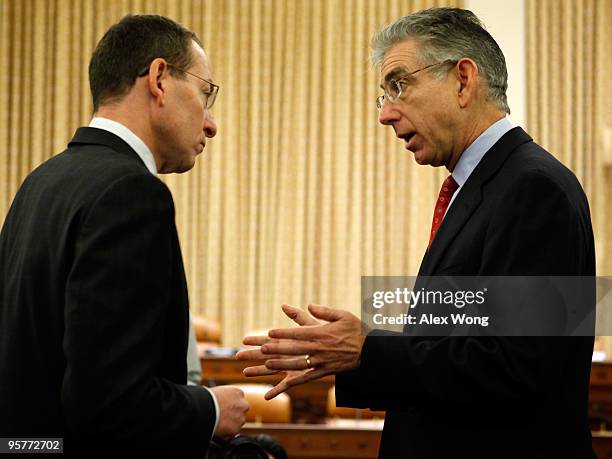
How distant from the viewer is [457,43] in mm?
2660

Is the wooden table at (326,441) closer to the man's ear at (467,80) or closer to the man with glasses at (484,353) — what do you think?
the man with glasses at (484,353)

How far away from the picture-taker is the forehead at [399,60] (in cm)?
271

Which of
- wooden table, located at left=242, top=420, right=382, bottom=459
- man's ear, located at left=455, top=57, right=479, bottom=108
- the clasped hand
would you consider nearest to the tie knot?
man's ear, located at left=455, top=57, right=479, bottom=108

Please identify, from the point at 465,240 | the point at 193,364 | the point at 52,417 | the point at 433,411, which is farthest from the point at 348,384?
the point at 193,364

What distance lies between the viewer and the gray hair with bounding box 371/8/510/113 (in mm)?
2641

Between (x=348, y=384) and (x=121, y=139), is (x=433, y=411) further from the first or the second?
(x=121, y=139)

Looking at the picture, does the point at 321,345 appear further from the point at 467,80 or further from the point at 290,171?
the point at 290,171

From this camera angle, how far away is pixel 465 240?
235cm

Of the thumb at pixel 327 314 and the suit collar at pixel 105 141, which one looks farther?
the thumb at pixel 327 314

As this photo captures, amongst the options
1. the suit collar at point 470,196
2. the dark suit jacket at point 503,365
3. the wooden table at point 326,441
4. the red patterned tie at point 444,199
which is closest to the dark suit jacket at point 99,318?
the dark suit jacket at point 503,365

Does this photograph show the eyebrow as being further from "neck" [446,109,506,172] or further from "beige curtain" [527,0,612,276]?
"beige curtain" [527,0,612,276]

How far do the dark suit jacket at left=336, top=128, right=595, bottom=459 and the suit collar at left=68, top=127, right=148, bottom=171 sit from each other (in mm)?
729

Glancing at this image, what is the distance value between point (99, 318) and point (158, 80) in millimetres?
674

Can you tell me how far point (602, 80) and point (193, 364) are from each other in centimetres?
782
